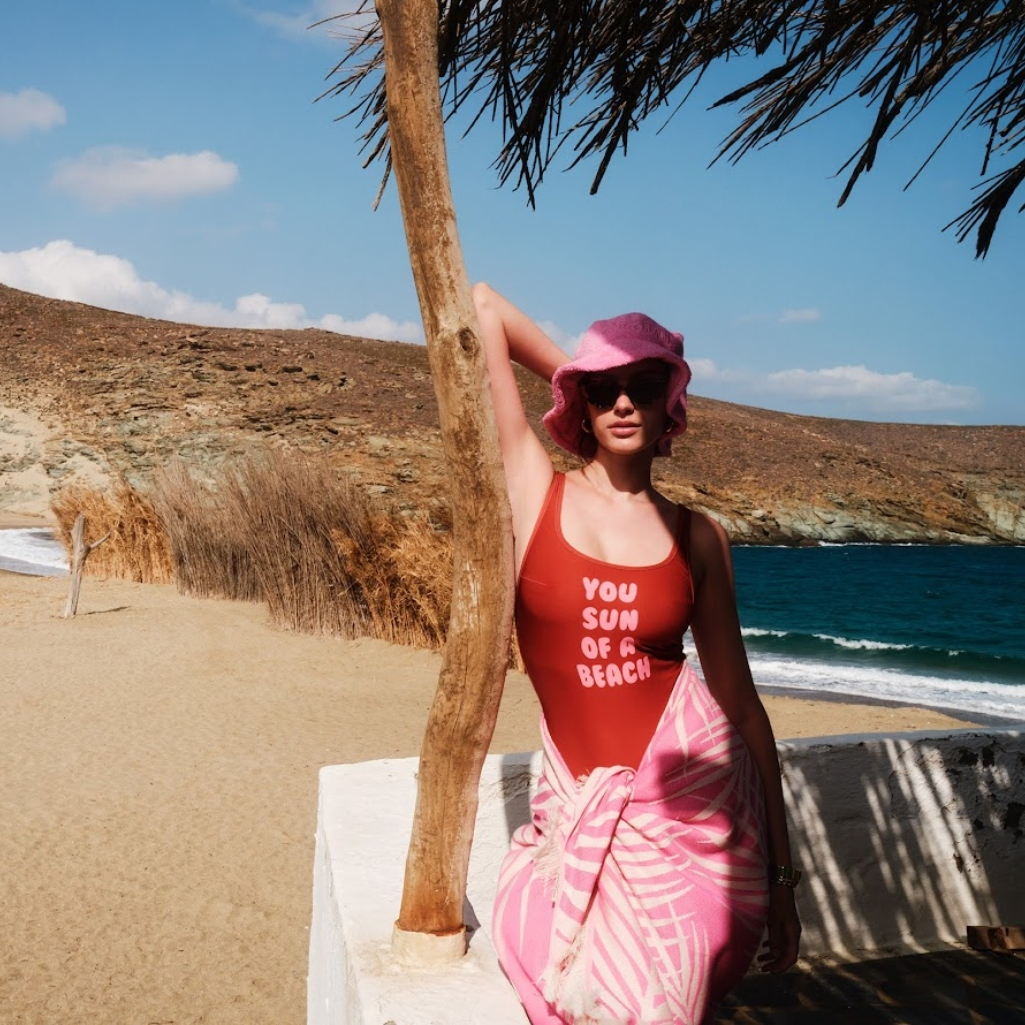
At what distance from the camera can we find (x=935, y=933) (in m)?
3.12

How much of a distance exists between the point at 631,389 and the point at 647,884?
78cm

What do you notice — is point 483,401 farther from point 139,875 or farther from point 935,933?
point 139,875

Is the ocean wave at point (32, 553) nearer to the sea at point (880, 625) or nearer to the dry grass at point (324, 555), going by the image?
the sea at point (880, 625)

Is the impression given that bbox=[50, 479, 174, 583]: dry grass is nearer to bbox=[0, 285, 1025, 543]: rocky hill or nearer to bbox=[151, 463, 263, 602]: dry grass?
bbox=[151, 463, 263, 602]: dry grass

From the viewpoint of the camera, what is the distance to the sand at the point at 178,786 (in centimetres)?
405

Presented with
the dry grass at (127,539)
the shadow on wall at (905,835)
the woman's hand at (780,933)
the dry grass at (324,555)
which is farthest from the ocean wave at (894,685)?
the woman's hand at (780,933)

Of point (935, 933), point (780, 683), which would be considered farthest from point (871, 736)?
point (780, 683)

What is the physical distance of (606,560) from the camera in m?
1.73

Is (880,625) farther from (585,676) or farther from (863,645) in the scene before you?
(585,676)

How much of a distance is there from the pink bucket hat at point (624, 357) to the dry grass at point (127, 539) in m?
14.1

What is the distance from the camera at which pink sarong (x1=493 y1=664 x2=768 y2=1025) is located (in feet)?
5.04

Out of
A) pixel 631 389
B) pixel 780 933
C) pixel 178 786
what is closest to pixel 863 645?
pixel 178 786

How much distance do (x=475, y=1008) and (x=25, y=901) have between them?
371 centimetres

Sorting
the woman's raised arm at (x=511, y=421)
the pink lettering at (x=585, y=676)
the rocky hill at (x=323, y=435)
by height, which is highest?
the rocky hill at (x=323, y=435)
